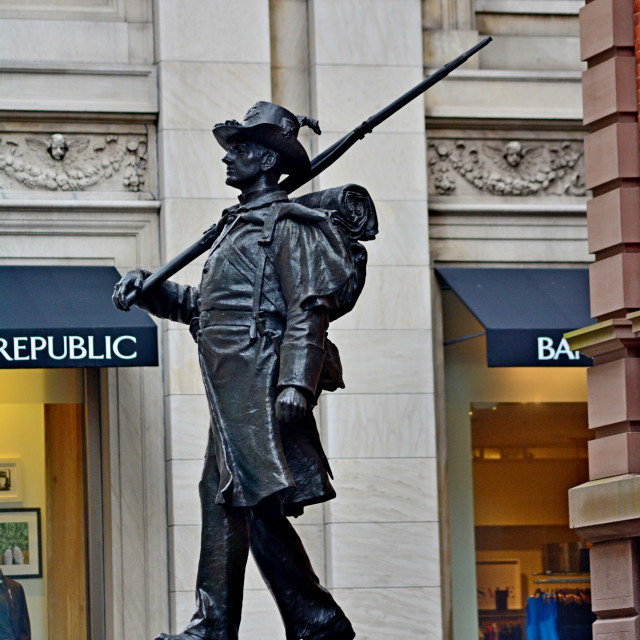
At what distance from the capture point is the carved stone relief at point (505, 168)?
641 inches

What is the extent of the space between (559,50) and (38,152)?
198 inches

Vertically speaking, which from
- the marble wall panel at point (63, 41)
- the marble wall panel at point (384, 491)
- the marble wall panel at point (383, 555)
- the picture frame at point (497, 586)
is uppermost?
the marble wall panel at point (63, 41)

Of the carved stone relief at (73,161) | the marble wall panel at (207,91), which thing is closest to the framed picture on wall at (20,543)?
the carved stone relief at (73,161)

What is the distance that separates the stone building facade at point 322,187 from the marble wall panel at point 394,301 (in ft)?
0.06

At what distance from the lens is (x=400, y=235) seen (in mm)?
15742

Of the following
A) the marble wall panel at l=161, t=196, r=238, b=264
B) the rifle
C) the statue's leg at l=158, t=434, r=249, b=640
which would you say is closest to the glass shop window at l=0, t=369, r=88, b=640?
the marble wall panel at l=161, t=196, r=238, b=264

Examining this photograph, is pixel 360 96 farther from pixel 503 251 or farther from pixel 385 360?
pixel 385 360

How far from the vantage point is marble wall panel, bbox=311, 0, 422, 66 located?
15.9m

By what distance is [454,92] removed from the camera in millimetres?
16344

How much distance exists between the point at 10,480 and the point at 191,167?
3.18 meters

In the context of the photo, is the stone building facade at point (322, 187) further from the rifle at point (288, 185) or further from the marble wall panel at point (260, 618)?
the rifle at point (288, 185)

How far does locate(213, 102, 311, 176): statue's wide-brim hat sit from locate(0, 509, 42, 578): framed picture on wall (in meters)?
7.15

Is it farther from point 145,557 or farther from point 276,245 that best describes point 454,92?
point 276,245

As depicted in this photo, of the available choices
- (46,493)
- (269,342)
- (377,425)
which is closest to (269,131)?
(269,342)
